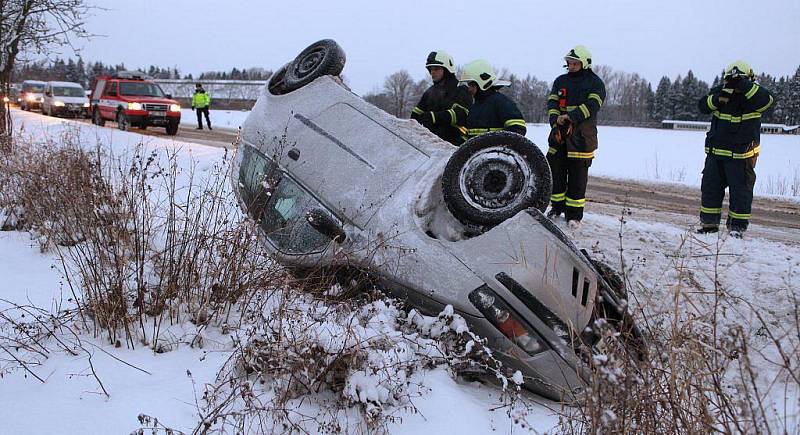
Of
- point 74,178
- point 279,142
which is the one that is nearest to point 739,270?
point 279,142

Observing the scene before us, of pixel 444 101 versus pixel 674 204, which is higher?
pixel 444 101

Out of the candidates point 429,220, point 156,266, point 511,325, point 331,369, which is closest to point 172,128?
point 156,266

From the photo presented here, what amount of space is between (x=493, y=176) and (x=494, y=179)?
2 centimetres

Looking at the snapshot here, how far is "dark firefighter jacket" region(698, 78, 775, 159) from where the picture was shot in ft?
18.7

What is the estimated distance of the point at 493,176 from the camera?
3.36 metres

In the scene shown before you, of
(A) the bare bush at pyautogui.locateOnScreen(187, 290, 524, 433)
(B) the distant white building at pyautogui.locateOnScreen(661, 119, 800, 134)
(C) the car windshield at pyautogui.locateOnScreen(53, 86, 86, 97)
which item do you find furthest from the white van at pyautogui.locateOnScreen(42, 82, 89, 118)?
(B) the distant white building at pyautogui.locateOnScreen(661, 119, 800, 134)

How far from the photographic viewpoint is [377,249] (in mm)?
3223

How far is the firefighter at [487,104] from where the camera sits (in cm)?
523

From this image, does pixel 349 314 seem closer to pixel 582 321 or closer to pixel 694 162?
pixel 582 321

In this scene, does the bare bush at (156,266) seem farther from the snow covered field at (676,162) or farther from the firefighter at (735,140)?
the snow covered field at (676,162)

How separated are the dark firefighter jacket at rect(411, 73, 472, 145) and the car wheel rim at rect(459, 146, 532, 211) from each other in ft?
8.37

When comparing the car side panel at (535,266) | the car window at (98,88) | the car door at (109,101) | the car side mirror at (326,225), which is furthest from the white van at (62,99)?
the car side panel at (535,266)

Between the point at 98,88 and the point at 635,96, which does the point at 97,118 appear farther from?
the point at 635,96

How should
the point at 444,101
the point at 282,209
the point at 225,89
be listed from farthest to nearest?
the point at 225,89, the point at 444,101, the point at 282,209
